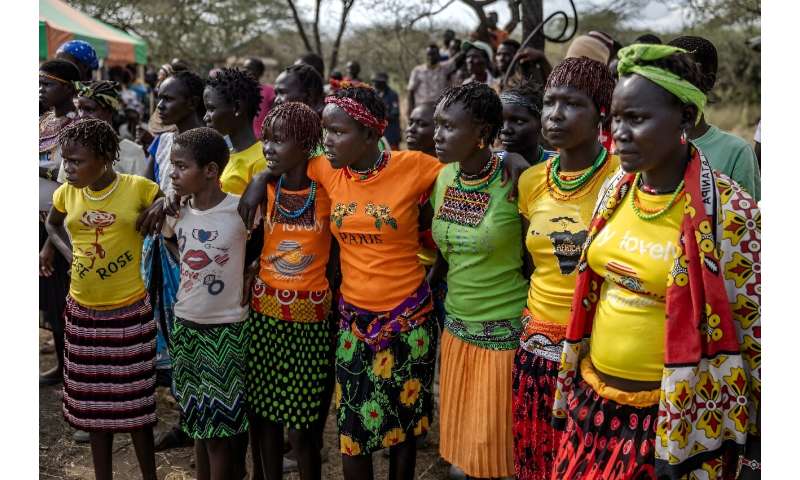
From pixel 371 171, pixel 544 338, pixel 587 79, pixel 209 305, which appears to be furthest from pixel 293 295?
pixel 587 79

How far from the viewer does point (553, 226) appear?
259 cm

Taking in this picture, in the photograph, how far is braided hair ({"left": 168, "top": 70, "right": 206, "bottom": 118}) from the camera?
3.87m

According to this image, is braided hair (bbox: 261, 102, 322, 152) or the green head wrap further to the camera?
braided hair (bbox: 261, 102, 322, 152)

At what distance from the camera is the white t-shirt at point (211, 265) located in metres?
3.08

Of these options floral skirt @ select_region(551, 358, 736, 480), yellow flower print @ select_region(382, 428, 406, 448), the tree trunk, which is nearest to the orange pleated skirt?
yellow flower print @ select_region(382, 428, 406, 448)

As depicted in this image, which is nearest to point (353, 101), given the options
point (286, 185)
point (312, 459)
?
point (286, 185)

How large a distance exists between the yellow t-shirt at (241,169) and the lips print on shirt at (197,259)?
45cm

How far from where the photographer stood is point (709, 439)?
1.94m

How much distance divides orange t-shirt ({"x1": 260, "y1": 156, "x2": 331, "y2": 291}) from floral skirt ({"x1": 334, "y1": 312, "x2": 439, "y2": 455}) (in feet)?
0.94

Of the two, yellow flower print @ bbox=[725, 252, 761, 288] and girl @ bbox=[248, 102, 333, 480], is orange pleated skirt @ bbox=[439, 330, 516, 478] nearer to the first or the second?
girl @ bbox=[248, 102, 333, 480]

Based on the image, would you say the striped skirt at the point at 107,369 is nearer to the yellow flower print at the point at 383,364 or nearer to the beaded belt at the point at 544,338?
the yellow flower print at the point at 383,364

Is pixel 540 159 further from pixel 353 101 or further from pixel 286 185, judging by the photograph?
pixel 286 185

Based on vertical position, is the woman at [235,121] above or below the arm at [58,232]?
above

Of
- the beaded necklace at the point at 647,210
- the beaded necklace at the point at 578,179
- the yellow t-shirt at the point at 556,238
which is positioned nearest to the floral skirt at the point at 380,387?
the yellow t-shirt at the point at 556,238
